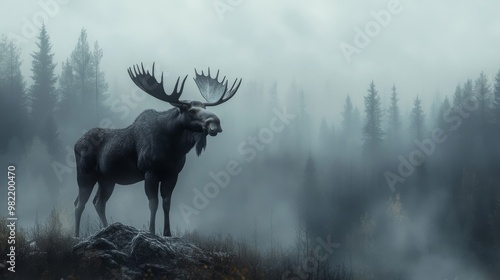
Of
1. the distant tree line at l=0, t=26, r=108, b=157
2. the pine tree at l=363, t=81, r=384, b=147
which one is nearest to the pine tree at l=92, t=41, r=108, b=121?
the distant tree line at l=0, t=26, r=108, b=157

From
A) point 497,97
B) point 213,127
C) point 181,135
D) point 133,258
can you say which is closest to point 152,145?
point 181,135

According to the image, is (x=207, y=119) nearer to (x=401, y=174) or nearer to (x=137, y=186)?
(x=137, y=186)

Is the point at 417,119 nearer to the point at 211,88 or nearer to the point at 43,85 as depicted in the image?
the point at 43,85

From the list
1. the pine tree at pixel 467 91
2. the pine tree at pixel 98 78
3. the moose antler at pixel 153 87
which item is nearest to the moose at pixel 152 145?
the moose antler at pixel 153 87

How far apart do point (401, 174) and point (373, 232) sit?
10.3m

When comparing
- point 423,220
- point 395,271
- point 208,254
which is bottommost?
point 395,271

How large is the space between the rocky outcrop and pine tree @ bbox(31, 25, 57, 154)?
4107 centimetres

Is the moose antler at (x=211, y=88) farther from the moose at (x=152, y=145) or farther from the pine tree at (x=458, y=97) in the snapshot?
the pine tree at (x=458, y=97)

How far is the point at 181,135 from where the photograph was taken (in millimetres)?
11305

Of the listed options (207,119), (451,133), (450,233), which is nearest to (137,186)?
(450,233)

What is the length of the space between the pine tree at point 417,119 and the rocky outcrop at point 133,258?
60299mm

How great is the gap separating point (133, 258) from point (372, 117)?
5530 centimetres

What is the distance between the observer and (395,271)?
181 feet

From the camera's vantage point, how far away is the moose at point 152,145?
11188 millimetres
